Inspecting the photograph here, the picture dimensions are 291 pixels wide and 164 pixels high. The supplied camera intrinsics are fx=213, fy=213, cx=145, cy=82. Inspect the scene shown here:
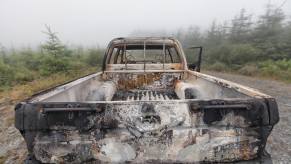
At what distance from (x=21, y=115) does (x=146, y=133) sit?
0.82 meters

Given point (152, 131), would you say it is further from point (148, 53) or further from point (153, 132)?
point (148, 53)

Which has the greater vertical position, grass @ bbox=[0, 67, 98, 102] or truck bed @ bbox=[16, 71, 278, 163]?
truck bed @ bbox=[16, 71, 278, 163]

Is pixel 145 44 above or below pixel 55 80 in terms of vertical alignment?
above

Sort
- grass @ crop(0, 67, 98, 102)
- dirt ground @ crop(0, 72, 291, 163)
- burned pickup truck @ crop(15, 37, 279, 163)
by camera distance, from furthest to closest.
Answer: grass @ crop(0, 67, 98, 102) → dirt ground @ crop(0, 72, 291, 163) → burned pickup truck @ crop(15, 37, 279, 163)

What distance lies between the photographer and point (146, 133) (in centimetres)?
142

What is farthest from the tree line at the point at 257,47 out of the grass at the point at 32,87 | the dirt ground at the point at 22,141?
the grass at the point at 32,87

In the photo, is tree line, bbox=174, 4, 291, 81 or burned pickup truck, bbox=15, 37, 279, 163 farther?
tree line, bbox=174, 4, 291, 81

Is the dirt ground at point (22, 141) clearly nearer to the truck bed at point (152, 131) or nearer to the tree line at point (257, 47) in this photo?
the truck bed at point (152, 131)

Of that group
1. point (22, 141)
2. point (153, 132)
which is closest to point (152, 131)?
point (153, 132)

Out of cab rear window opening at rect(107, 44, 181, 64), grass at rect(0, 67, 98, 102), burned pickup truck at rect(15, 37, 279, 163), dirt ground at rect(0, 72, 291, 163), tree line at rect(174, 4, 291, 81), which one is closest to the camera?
burned pickup truck at rect(15, 37, 279, 163)

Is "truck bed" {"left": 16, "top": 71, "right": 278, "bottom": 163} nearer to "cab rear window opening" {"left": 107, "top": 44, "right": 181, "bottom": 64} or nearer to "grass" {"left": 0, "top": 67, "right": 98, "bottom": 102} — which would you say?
"cab rear window opening" {"left": 107, "top": 44, "right": 181, "bottom": 64}

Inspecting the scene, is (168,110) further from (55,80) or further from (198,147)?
(55,80)

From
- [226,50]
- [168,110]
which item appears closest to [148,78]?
[168,110]

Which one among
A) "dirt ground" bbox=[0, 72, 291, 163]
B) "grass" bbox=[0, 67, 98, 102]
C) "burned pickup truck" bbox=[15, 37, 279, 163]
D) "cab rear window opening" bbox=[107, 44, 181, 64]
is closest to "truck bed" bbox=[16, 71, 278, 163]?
"burned pickup truck" bbox=[15, 37, 279, 163]
